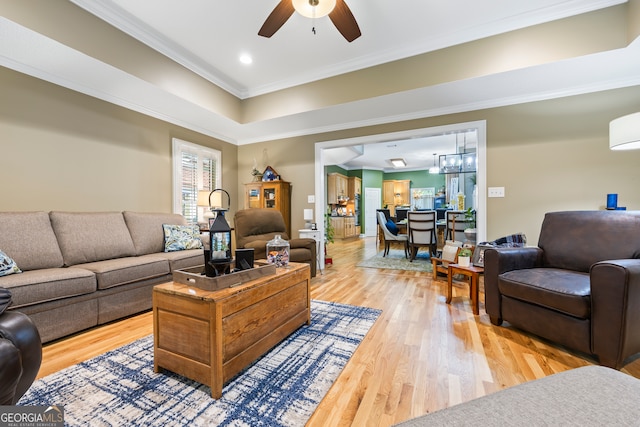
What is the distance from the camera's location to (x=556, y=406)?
21.6 inches

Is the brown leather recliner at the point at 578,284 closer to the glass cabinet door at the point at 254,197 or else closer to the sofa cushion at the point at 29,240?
the glass cabinet door at the point at 254,197

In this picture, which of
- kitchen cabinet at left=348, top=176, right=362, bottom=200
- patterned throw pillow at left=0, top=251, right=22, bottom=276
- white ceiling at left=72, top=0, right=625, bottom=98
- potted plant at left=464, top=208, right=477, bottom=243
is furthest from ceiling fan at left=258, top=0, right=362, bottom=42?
kitchen cabinet at left=348, top=176, right=362, bottom=200

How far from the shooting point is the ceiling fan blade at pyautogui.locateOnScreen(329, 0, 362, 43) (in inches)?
81.8

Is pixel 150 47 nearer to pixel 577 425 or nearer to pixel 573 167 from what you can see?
pixel 577 425

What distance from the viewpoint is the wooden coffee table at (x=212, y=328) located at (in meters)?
1.38

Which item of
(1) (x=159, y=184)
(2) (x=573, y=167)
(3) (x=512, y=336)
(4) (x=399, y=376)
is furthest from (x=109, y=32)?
(2) (x=573, y=167)

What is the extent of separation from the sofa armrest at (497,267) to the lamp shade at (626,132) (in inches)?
47.1

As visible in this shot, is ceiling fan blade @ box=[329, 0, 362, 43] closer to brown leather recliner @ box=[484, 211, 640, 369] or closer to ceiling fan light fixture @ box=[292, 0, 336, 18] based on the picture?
ceiling fan light fixture @ box=[292, 0, 336, 18]

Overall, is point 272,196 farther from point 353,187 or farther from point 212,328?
point 353,187

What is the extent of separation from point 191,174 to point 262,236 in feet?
5.47

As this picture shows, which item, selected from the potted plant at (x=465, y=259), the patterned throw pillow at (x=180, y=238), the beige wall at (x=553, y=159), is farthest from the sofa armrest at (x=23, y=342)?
the beige wall at (x=553, y=159)

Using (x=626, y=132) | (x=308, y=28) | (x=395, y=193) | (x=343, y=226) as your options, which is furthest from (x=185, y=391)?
(x=395, y=193)

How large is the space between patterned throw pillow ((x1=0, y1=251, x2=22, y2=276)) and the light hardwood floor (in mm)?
640

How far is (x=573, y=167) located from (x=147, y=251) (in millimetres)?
5136
